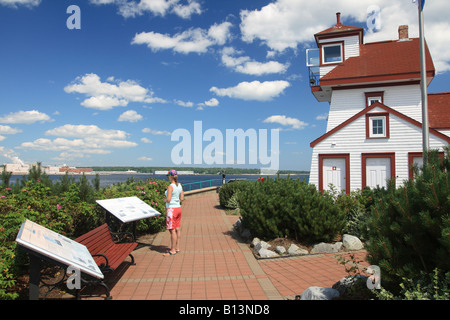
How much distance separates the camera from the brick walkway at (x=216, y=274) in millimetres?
4707

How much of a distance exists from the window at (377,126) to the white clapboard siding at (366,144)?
178 millimetres

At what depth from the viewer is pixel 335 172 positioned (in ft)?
51.7

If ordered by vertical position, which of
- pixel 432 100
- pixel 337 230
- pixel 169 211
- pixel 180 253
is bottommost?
pixel 180 253

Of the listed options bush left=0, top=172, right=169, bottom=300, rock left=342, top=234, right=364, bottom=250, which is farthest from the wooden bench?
rock left=342, top=234, right=364, bottom=250

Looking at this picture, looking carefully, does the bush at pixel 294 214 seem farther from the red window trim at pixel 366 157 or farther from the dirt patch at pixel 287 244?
the red window trim at pixel 366 157

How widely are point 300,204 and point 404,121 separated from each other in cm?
1006

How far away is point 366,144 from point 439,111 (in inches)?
242

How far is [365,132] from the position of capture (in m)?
15.1

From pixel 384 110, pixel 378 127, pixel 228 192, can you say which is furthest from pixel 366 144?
pixel 228 192

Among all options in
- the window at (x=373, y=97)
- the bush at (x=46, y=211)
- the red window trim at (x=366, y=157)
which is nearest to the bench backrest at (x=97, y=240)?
the bush at (x=46, y=211)

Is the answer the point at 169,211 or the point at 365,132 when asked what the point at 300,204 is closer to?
the point at 169,211

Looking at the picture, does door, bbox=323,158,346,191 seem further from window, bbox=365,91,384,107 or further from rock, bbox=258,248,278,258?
rock, bbox=258,248,278,258

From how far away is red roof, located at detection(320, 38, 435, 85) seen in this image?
55.4 ft
